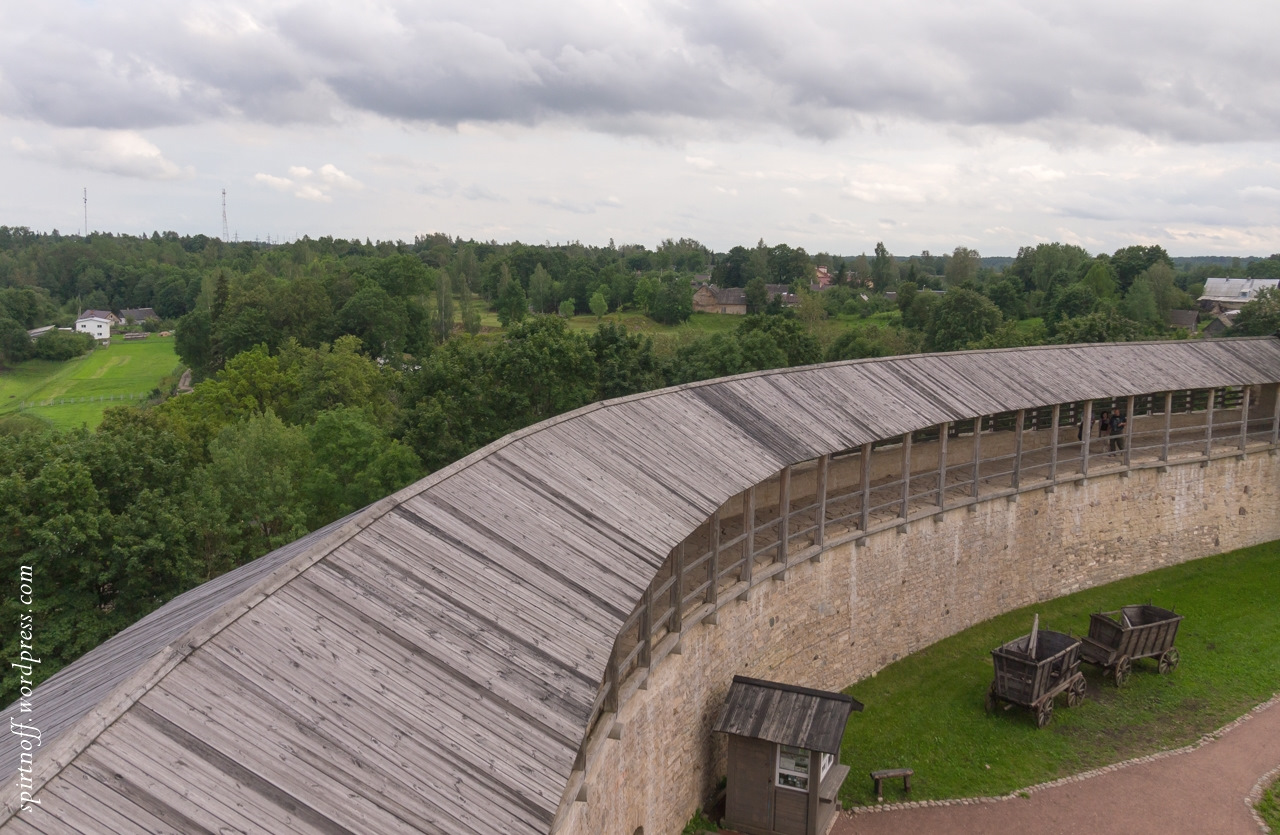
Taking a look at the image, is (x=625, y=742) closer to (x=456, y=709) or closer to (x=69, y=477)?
(x=456, y=709)

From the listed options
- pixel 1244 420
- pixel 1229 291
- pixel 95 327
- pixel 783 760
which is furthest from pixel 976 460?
pixel 95 327

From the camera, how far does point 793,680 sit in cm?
1429

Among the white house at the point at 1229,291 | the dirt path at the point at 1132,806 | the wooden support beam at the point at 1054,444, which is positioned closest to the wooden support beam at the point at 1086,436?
the wooden support beam at the point at 1054,444

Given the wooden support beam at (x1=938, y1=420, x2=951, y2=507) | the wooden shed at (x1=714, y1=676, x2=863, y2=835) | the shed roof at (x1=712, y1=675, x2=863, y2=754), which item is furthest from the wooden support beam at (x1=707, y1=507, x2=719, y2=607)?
the wooden support beam at (x1=938, y1=420, x2=951, y2=507)

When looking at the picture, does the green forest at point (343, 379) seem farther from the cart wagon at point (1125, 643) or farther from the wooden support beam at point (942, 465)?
the cart wagon at point (1125, 643)

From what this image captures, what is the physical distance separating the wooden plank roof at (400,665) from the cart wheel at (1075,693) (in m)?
8.10

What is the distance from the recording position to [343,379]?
114ft

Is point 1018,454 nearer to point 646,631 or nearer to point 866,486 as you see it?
point 866,486

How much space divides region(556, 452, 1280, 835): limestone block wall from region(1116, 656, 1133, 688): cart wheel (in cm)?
268

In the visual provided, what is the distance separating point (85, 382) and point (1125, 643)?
64.1 m

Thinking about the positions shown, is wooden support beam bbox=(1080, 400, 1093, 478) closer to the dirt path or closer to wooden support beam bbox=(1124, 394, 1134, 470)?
wooden support beam bbox=(1124, 394, 1134, 470)

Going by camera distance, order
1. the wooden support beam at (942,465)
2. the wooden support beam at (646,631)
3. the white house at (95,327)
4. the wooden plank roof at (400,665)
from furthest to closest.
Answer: the white house at (95,327), the wooden support beam at (942,465), the wooden support beam at (646,631), the wooden plank roof at (400,665)

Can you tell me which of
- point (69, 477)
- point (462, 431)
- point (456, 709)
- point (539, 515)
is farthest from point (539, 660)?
point (462, 431)

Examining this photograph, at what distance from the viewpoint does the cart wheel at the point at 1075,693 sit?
50.0 ft
